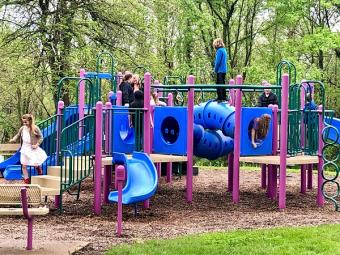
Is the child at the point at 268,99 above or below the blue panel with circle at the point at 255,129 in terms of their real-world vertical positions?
above

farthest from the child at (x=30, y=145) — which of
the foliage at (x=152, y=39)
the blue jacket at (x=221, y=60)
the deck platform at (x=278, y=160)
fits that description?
the foliage at (x=152, y=39)

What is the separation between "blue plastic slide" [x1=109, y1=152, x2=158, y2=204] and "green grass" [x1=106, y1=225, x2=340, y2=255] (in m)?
1.74

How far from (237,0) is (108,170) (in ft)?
65.2

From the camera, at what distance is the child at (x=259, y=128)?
12211 mm

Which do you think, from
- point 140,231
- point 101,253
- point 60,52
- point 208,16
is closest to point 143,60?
point 60,52

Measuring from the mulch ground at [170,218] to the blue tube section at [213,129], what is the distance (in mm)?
973

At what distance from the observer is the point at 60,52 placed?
22.2 meters

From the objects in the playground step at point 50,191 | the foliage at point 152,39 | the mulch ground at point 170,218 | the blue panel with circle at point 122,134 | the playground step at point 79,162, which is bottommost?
the mulch ground at point 170,218

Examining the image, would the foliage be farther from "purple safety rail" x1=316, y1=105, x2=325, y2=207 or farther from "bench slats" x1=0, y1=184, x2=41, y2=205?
"bench slats" x1=0, y1=184, x2=41, y2=205

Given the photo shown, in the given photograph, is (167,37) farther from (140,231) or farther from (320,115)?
(140,231)

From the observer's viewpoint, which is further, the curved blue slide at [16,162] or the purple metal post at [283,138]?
the curved blue slide at [16,162]

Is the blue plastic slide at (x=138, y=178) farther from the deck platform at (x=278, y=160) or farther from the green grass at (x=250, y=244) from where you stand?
the deck platform at (x=278, y=160)

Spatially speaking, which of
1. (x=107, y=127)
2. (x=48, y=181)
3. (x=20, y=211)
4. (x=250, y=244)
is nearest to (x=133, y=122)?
(x=107, y=127)

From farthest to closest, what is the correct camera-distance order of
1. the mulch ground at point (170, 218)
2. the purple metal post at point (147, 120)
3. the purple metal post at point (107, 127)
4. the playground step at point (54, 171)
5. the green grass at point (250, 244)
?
the purple metal post at point (107, 127)
the purple metal post at point (147, 120)
the playground step at point (54, 171)
the mulch ground at point (170, 218)
the green grass at point (250, 244)
